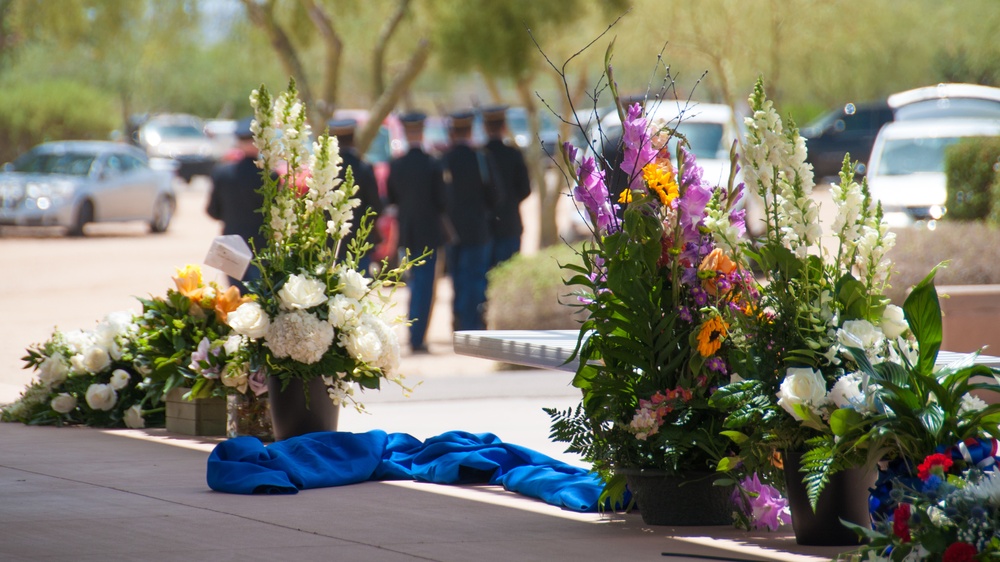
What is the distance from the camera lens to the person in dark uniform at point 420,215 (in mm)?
13734

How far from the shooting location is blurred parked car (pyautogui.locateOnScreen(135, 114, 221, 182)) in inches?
1778

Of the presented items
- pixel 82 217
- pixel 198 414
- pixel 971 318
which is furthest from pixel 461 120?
pixel 82 217

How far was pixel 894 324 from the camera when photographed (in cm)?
494

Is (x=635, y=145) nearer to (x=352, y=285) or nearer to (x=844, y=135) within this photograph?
(x=352, y=285)

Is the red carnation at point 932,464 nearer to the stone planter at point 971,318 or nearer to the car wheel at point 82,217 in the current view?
the stone planter at point 971,318

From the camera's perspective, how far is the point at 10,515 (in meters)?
5.73

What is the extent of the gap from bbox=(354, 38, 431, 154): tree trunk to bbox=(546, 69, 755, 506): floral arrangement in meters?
12.5

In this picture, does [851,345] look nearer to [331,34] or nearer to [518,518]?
[518,518]

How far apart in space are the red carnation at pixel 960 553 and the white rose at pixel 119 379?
5708mm

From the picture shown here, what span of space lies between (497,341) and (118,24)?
14644 millimetres

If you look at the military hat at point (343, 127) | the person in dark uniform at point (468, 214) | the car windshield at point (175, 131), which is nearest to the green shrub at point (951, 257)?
the person in dark uniform at point (468, 214)

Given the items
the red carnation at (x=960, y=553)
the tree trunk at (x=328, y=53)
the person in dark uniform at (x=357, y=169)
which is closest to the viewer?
the red carnation at (x=960, y=553)

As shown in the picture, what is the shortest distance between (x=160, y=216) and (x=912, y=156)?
1465 cm

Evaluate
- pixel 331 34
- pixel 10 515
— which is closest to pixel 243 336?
pixel 10 515
